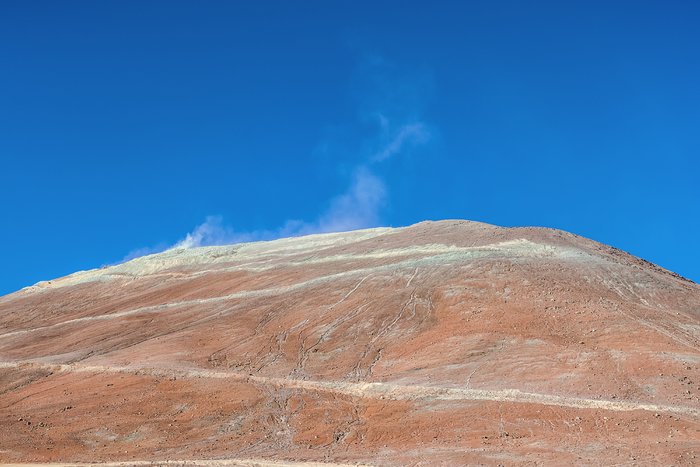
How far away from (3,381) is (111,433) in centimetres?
1299

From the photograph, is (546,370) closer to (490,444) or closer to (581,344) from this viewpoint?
(581,344)

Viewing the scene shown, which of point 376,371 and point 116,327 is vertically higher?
point 116,327

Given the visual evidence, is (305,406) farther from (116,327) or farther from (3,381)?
(116,327)

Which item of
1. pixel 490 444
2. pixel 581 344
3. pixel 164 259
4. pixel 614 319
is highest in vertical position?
pixel 164 259

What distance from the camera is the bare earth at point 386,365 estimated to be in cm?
2505

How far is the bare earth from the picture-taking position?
25047mm

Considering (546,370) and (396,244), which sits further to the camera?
(396,244)

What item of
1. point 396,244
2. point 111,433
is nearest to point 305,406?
point 111,433

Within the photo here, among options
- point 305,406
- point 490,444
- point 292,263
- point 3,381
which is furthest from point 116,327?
point 490,444

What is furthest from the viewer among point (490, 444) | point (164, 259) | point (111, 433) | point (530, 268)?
point (164, 259)

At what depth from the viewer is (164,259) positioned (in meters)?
69.4

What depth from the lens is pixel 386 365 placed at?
34.2 m

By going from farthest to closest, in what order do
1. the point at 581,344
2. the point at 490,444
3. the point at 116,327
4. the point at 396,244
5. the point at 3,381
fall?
1. the point at 396,244
2. the point at 116,327
3. the point at 3,381
4. the point at 581,344
5. the point at 490,444

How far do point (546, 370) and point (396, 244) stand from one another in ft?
86.9
